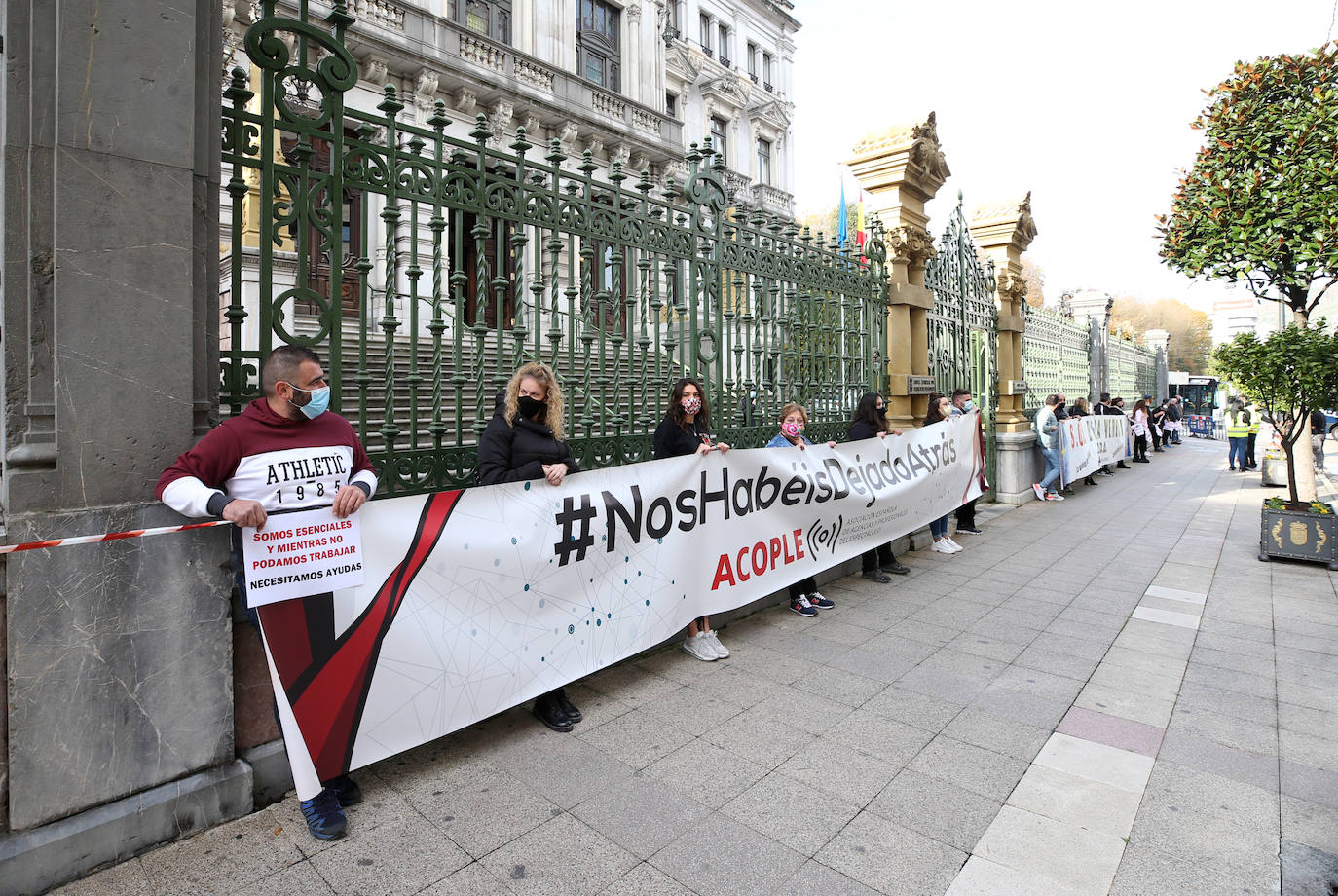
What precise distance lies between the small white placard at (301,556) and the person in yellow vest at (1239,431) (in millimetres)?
19516

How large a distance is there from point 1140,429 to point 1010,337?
977 cm

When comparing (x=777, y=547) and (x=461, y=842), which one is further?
(x=777, y=547)

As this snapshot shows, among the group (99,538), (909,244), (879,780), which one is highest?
(909,244)

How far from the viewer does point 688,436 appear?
477cm

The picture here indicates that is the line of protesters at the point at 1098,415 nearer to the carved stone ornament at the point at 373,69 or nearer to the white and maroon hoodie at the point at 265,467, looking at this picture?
the white and maroon hoodie at the point at 265,467

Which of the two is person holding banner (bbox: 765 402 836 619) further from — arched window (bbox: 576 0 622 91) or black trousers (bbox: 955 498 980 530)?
arched window (bbox: 576 0 622 91)

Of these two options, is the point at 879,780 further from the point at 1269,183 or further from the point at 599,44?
the point at 599,44

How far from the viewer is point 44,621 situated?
7.77 ft

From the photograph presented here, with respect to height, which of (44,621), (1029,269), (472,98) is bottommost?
(44,621)

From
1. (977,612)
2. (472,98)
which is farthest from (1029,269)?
(977,612)

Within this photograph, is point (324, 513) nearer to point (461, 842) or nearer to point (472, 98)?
point (461, 842)

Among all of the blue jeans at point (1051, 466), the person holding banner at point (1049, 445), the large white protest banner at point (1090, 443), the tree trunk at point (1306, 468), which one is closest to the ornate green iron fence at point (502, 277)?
the person holding banner at point (1049, 445)

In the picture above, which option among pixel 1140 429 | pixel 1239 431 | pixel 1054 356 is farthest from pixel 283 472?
pixel 1140 429

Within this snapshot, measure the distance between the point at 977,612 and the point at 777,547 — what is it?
1.81m
